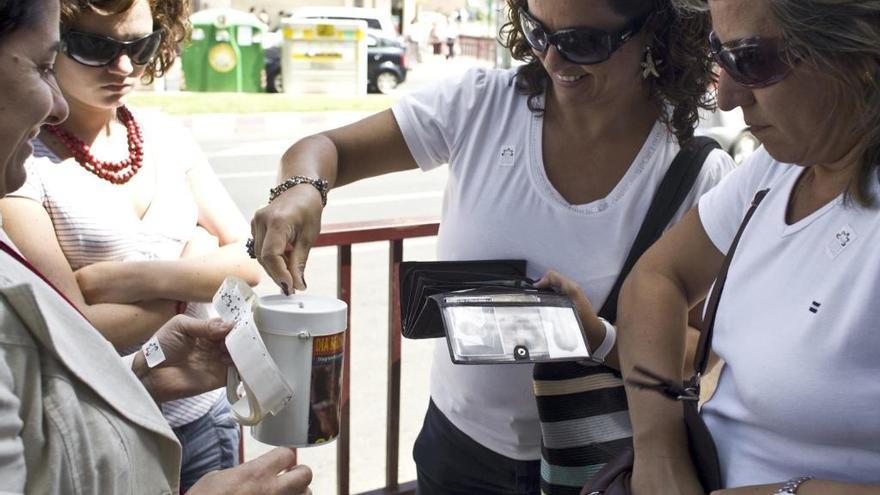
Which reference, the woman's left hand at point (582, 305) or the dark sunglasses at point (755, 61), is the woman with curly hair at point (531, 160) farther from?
the dark sunglasses at point (755, 61)

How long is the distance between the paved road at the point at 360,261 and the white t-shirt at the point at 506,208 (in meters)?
0.86

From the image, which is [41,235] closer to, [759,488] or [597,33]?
[597,33]

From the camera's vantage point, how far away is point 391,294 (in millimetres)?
3254

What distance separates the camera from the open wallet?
5.65 ft

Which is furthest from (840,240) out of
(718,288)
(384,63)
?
(384,63)

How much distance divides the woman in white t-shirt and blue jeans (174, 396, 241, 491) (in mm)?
1186

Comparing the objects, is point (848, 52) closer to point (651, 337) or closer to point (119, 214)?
point (651, 337)

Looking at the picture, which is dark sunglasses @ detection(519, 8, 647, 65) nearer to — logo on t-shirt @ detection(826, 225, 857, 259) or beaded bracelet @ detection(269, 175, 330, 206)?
beaded bracelet @ detection(269, 175, 330, 206)

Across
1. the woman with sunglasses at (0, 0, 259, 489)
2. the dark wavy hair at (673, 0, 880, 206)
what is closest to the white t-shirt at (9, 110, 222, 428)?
the woman with sunglasses at (0, 0, 259, 489)

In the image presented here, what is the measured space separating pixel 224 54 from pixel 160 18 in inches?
670

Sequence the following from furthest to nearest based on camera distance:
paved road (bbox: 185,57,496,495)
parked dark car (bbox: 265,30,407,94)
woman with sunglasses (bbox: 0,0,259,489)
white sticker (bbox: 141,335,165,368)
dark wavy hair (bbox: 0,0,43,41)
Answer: parked dark car (bbox: 265,30,407,94) < paved road (bbox: 185,57,496,495) < woman with sunglasses (bbox: 0,0,259,489) < white sticker (bbox: 141,335,165,368) < dark wavy hair (bbox: 0,0,43,41)

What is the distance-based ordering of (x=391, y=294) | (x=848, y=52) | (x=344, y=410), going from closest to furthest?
(x=848, y=52) < (x=344, y=410) < (x=391, y=294)

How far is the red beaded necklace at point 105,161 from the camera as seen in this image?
94.9 inches

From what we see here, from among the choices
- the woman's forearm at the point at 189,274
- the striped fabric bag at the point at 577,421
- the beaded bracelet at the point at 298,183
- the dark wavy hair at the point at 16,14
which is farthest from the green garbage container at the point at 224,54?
the dark wavy hair at the point at 16,14
